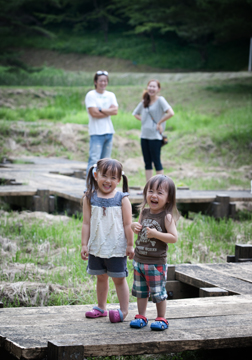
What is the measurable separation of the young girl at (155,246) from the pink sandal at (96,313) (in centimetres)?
24

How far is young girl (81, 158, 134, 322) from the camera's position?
9.45 feet

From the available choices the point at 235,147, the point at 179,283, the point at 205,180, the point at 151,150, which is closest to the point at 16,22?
the point at 235,147

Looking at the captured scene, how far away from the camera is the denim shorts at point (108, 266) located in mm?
2883

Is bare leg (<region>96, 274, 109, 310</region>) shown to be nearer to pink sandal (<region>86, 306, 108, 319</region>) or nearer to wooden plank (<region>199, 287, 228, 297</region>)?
pink sandal (<region>86, 306, 108, 319</region>)

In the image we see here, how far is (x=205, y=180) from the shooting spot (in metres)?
10.6

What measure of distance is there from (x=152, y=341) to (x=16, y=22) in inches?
1651

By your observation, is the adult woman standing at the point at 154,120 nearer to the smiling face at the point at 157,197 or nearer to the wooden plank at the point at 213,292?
the wooden plank at the point at 213,292

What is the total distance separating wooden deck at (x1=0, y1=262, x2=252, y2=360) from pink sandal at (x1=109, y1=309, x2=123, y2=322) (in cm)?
3

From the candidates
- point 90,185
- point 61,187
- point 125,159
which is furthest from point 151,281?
point 125,159

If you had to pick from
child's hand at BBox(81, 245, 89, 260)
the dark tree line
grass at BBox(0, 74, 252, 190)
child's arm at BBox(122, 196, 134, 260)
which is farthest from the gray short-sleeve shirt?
the dark tree line

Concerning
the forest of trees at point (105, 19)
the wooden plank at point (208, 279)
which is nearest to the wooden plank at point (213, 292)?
the wooden plank at point (208, 279)

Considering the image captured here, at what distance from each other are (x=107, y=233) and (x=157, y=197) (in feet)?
1.17

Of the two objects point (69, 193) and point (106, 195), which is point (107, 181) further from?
point (69, 193)

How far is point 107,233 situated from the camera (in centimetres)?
289
